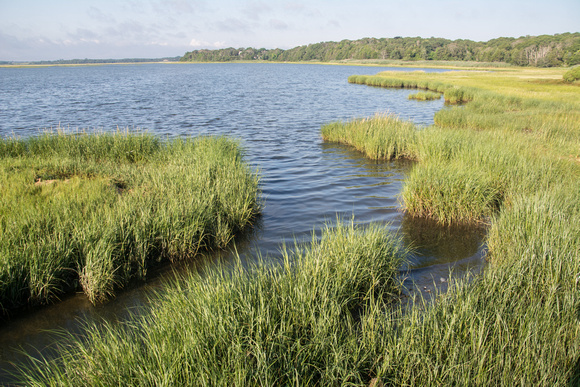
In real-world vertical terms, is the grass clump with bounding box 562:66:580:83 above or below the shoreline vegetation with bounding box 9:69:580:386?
above

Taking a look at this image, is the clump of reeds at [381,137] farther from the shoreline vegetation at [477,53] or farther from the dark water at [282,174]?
the shoreline vegetation at [477,53]

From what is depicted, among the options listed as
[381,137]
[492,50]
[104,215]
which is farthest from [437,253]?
[492,50]

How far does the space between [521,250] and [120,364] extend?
5486 millimetres

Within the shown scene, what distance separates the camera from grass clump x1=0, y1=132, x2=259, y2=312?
206 inches

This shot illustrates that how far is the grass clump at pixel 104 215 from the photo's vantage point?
5227 mm

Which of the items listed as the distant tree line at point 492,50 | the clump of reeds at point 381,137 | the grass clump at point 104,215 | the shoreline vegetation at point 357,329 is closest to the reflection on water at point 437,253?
the shoreline vegetation at point 357,329

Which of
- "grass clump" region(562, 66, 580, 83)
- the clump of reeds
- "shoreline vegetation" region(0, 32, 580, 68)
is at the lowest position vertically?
the clump of reeds

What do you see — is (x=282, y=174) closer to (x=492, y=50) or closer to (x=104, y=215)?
(x=104, y=215)

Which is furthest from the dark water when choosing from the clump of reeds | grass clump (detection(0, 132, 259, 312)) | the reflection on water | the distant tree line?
the distant tree line

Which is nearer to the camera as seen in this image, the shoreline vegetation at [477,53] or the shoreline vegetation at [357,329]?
the shoreline vegetation at [357,329]

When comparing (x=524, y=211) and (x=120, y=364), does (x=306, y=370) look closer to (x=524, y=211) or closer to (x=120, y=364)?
(x=120, y=364)

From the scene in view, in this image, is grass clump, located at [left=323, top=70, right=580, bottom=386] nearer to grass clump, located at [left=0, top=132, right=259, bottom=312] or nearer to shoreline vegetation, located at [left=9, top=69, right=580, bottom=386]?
shoreline vegetation, located at [left=9, top=69, right=580, bottom=386]

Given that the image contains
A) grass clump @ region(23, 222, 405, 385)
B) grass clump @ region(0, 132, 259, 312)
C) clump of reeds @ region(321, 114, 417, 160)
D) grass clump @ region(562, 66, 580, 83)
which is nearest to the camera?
grass clump @ region(23, 222, 405, 385)

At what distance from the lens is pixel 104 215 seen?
6.18 meters
